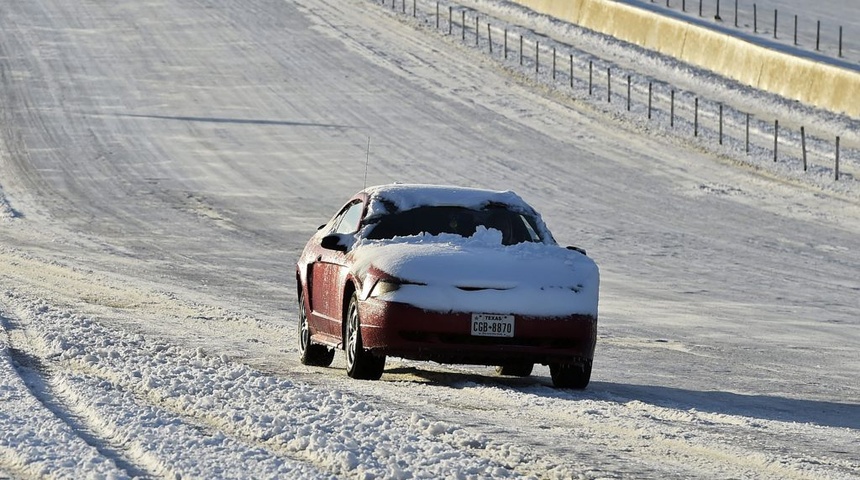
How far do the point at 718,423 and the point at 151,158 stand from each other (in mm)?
30282

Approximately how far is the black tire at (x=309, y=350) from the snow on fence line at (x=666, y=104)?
2486 centimetres

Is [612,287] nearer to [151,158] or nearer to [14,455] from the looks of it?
[14,455]

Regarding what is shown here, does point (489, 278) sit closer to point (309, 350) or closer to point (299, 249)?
point (309, 350)

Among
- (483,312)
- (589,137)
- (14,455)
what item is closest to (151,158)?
(589,137)

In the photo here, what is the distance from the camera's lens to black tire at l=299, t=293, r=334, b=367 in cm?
1287

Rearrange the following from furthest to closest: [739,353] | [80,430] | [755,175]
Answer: [755,175] → [739,353] → [80,430]

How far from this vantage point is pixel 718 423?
9812 mm

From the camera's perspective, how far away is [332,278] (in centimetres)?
1238

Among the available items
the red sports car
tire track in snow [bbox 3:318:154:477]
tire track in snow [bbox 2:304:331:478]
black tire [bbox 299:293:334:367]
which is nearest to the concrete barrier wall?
black tire [bbox 299:293:334:367]

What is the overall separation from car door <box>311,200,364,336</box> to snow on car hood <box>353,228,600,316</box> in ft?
1.66

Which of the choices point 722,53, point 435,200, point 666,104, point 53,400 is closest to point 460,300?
point 435,200

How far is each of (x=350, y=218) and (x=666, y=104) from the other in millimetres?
35274

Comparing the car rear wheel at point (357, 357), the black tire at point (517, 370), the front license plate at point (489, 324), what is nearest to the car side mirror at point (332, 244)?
the car rear wheel at point (357, 357)

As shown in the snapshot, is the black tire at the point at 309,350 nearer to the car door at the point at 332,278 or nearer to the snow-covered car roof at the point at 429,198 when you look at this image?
the car door at the point at 332,278
